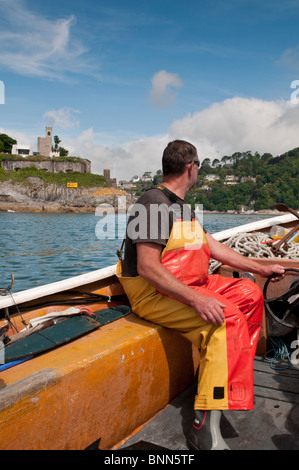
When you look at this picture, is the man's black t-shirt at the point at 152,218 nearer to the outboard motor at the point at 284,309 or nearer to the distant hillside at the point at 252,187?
the outboard motor at the point at 284,309

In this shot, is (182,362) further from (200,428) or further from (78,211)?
(78,211)

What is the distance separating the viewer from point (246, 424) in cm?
236

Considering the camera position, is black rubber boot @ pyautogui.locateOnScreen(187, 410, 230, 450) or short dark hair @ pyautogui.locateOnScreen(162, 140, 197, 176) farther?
short dark hair @ pyautogui.locateOnScreen(162, 140, 197, 176)

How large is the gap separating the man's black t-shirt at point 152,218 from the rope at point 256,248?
50.1 inches

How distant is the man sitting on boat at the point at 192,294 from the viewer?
2.02m

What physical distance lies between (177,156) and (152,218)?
0.50 meters

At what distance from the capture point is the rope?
3816mm

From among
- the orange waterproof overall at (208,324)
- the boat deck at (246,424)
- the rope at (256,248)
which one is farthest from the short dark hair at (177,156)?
the boat deck at (246,424)

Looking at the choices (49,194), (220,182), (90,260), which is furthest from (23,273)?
(220,182)

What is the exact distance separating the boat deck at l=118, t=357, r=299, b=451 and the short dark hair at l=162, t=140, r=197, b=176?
1.58m

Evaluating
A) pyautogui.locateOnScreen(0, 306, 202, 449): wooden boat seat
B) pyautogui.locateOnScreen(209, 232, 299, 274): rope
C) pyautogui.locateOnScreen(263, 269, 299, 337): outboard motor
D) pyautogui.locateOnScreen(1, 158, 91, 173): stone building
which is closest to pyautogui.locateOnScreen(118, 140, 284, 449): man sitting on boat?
pyautogui.locateOnScreen(263, 269, 299, 337): outboard motor

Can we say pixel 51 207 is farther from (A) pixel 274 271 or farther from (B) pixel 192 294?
(B) pixel 192 294

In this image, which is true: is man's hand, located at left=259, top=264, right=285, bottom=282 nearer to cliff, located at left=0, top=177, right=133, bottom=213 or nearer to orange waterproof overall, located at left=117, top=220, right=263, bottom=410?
orange waterproof overall, located at left=117, top=220, right=263, bottom=410

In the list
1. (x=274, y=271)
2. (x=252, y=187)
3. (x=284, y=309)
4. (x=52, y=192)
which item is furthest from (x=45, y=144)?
(x=274, y=271)
